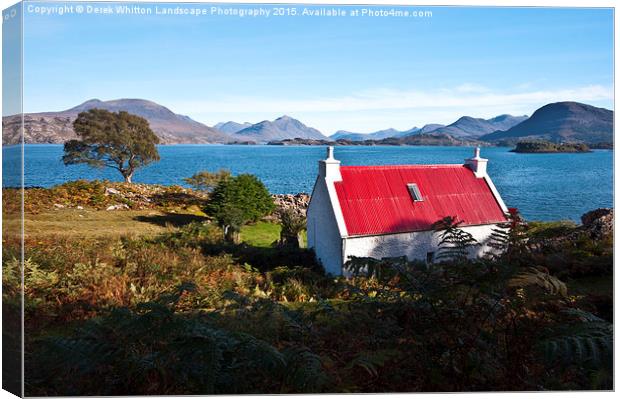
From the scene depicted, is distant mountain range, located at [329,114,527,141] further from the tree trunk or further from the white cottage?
the tree trunk

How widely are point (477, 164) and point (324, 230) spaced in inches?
101

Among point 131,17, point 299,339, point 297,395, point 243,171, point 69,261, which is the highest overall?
point 131,17

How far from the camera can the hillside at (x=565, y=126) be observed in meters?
5.00

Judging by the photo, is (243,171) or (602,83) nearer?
(602,83)

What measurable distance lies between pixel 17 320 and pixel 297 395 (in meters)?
2.71

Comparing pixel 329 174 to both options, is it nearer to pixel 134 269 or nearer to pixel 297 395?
pixel 134 269

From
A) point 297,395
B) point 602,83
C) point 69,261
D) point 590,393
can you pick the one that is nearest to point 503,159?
point 602,83

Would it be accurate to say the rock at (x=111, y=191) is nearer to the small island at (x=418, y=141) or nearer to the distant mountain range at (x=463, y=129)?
the small island at (x=418, y=141)

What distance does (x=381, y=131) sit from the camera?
19.0 feet

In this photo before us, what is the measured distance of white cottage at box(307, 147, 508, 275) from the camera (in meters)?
6.38

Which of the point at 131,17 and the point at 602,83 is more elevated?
the point at 131,17

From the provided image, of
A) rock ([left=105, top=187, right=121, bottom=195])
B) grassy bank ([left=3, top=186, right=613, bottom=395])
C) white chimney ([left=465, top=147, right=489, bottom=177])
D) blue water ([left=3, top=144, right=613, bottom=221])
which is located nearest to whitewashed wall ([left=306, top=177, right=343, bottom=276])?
blue water ([left=3, top=144, right=613, bottom=221])

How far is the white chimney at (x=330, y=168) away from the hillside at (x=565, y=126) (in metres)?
2.10

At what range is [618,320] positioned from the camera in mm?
4848
